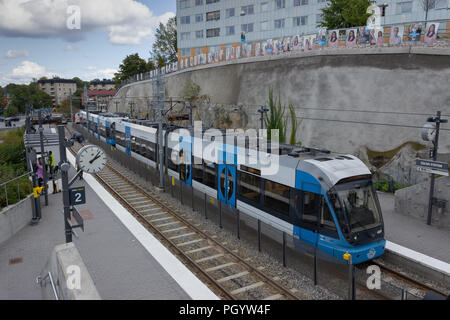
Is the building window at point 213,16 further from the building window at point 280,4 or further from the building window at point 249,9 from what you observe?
the building window at point 280,4

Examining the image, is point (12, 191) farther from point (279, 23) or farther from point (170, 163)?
point (279, 23)

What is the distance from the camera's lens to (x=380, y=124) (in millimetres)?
22984

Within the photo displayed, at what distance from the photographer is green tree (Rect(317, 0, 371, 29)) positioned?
32.8 m

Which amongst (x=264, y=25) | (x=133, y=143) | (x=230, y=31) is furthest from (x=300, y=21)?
(x=133, y=143)

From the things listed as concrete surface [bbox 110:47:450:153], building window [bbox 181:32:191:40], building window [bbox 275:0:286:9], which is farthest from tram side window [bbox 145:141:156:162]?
building window [bbox 181:32:191:40]

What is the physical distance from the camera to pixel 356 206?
10.2 metres

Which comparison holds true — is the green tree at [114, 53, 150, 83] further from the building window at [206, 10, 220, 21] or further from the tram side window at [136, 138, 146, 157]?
the tram side window at [136, 138, 146, 157]

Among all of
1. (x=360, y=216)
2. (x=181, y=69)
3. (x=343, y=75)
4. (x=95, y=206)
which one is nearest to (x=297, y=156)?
(x=360, y=216)

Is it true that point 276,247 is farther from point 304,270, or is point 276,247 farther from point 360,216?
point 360,216

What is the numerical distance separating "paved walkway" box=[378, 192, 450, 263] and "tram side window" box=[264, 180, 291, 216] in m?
4.70

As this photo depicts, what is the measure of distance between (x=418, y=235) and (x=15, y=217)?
50.9 ft

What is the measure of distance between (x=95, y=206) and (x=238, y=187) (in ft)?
26.3

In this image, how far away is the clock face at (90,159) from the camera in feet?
31.3

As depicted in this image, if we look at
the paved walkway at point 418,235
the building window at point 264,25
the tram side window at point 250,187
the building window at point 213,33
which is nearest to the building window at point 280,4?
the building window at point 264,25
